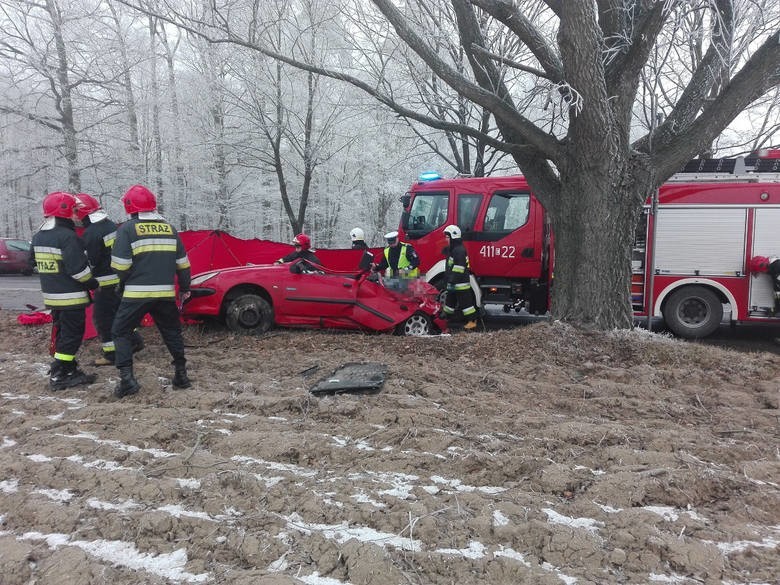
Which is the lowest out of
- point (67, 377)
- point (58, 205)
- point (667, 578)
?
point (667, 578)

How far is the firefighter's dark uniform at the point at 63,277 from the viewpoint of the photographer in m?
4.79

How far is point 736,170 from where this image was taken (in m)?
8.10

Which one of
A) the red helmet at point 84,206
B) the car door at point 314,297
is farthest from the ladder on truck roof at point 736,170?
the red helmet at point 84,206

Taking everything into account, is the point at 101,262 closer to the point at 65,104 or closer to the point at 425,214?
the point at 425,214

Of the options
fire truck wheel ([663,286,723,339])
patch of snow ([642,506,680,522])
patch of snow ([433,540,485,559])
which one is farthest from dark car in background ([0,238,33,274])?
patch of snow ([642,506,680,522])

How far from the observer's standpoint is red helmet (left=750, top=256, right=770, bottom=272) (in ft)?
25.1

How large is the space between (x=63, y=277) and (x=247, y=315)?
2.45 meters

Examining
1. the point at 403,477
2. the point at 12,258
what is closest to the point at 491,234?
the point at 403,477

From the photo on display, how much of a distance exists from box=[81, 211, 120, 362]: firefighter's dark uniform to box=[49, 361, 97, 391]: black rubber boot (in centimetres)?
41

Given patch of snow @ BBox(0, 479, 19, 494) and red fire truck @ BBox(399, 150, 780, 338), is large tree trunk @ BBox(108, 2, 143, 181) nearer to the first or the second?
red fire truck @ BBox(399, 150, 780, 338)

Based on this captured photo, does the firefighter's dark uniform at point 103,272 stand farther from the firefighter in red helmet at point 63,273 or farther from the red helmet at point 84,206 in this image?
the firefighter in red helmet at point 63,273

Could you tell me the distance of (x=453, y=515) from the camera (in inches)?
102

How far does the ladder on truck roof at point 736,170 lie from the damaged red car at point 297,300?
16.3ft

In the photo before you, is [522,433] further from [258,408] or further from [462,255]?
[462,255]
